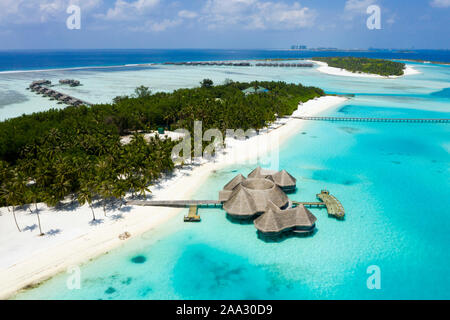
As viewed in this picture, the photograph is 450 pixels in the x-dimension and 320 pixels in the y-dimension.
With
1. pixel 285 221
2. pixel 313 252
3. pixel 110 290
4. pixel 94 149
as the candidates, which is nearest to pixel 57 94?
pixel 94 149

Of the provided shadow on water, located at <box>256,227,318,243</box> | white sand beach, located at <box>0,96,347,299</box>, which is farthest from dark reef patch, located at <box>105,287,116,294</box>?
shadow on water, located at <box>256,227,318,243</box>

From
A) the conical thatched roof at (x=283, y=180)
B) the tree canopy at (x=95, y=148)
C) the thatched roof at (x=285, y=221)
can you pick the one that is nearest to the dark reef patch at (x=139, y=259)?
the tree canopy at (x=95, y=148)

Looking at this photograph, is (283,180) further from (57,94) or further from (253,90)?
(57,94)

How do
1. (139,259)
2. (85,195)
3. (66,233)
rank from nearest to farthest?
1. (139,259)
2. (66,233)
3. (85,195)

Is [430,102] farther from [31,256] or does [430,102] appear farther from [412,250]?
[31,256]

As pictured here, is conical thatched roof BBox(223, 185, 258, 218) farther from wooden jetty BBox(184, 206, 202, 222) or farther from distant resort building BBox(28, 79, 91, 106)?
distant resort building BBox(28, 79, 91, 106)

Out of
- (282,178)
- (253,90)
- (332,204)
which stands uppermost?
(253,90)

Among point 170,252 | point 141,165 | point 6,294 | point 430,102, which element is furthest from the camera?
point 430,102

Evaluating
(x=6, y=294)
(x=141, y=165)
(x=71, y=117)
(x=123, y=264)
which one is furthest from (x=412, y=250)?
(x=71, y=117)
